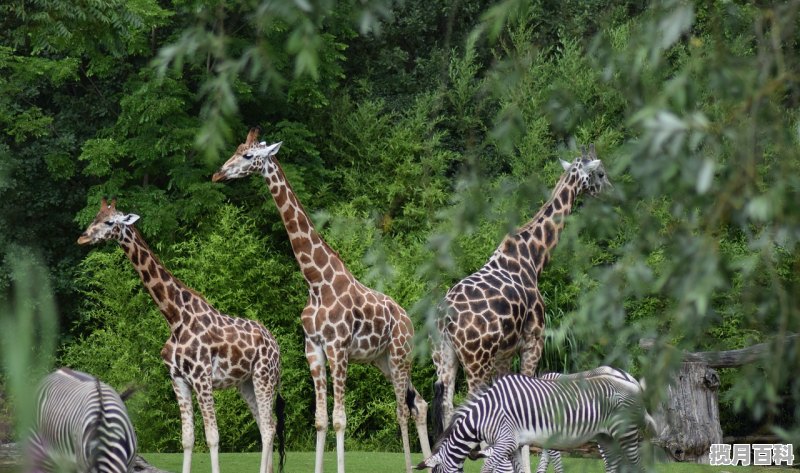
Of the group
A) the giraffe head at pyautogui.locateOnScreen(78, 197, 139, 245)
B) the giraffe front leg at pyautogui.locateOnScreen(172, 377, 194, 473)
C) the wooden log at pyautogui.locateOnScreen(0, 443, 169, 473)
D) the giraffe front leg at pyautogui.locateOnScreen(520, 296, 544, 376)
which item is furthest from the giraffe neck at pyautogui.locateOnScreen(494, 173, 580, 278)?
the wooden log at pyautogui.locateOnScreen(0, 443, 169, 473)

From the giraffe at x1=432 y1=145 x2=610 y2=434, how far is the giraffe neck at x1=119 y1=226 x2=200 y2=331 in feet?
5.41

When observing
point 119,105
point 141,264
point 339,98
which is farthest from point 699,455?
point 119,105

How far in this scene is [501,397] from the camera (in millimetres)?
5875

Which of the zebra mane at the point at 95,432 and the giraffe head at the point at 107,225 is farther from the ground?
the giraffe head at the point at 107,225

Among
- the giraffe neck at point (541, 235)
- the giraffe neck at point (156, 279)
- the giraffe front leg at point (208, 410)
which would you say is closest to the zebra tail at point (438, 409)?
the giraffe neck at point (541, 235)

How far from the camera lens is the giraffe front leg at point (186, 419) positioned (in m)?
6.57

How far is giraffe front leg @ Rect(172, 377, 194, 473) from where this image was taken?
6.57 meters

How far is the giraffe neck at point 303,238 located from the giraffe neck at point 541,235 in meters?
1.11

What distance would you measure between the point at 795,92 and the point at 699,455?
727 centimetres

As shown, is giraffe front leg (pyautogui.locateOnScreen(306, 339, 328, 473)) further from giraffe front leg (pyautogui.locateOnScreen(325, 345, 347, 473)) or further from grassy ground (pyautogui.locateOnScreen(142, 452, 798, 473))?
grassy ground (pyautogui.locateOnScreen(142, 452, 798, 473))

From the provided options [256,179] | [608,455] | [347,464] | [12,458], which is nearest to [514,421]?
[608,455]

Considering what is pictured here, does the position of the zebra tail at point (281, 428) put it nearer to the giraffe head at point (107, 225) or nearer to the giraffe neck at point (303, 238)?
the giraffe neck at point (303, 238)

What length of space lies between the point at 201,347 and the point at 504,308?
1.89 metres

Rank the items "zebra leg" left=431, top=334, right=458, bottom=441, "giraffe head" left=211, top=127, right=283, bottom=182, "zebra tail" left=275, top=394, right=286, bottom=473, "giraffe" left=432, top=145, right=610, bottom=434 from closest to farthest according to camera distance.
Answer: "giraffe" left=432, top=145, right=610, bottom=434 → "zebra leg" left=431, top=334, right=458, bottom=441 → "giraffe head" left=211, top=127, right=283, bottom=182 → "zebra tail" left=275, top=394, right=286, bottom=473
